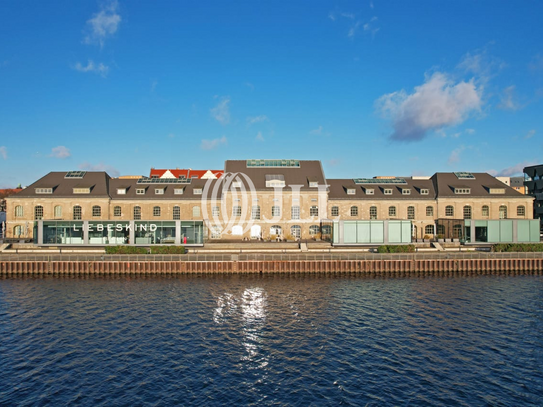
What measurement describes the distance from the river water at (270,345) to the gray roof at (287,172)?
31.0 m

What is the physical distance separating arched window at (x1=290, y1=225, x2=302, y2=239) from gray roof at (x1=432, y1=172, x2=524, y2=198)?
27260mm

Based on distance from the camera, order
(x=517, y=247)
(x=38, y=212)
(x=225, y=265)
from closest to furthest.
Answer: (x=225, y=265) < (x=517, y=247) < (x=38, y=212)

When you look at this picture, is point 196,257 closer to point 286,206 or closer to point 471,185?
point 286,206

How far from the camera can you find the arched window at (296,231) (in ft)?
228

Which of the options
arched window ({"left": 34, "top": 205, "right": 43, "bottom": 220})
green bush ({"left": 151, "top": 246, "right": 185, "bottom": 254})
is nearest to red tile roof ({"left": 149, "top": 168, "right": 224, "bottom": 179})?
arched window ({"left": 34, "top": 205, "right": 43, "bottom": 220})

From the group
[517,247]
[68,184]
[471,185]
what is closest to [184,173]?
[68,184]

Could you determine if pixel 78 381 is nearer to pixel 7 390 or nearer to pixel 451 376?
pixel 7 390

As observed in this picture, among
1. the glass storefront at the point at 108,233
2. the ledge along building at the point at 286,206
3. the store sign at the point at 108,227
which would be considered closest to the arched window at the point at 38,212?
the ledge along building at the point at 286,206

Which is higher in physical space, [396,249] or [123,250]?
[123,250]

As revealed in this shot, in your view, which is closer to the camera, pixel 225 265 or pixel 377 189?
pixel 225 265

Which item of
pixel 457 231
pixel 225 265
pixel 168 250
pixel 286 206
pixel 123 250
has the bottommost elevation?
pixel 225 265

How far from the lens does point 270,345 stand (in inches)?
1075

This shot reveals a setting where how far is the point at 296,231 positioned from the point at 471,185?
3611 cm

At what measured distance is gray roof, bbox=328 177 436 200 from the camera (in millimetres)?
72062
